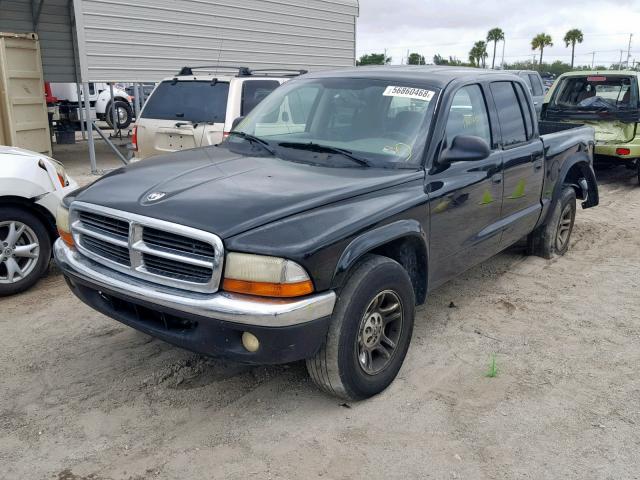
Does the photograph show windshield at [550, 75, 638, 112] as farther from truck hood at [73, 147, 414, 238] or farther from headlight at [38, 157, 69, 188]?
headlight at [38, 157, 69, 188]

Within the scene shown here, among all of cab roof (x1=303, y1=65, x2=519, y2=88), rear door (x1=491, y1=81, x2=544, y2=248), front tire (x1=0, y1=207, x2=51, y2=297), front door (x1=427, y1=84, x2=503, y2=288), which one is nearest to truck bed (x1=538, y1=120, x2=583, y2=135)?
rear door (x1=491, y1=81, x2=544, y2=248)

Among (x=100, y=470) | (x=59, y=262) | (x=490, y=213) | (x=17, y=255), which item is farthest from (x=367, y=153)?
(x=17, y=255)

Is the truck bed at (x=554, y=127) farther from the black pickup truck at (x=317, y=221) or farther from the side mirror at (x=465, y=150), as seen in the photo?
the side mirror at (x=465, y=150)

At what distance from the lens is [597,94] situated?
34.3ft

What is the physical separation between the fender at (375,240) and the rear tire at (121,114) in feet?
53.2

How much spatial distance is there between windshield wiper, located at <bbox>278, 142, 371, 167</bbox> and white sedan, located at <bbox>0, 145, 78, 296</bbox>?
227cm

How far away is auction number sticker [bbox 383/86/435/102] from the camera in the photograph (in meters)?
4.02

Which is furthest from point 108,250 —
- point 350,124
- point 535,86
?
point 535,86

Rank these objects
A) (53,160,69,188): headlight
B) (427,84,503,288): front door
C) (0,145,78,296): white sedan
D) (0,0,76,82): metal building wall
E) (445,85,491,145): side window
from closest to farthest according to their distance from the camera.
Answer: (427,84,503,288): front door, (445,85,491,145): side window, (0,145,78,296): white sedan, (53,160,69,188): headlight, (0,0,76,82): metal building wall

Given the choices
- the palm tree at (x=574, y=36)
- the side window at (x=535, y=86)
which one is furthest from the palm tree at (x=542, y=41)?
the side window at (x=535, y=86)

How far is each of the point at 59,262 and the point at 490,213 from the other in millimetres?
2989

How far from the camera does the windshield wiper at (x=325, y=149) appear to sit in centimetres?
380

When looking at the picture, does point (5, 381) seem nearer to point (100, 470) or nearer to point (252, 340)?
point (100, 470)

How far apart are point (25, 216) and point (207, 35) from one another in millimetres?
8626
